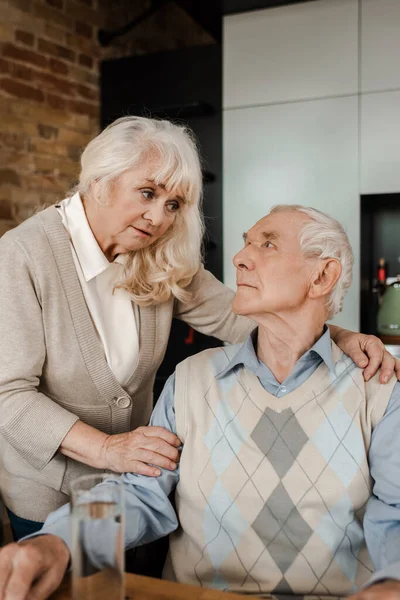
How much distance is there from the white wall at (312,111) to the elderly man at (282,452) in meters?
1.67

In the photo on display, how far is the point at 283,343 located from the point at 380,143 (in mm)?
1880

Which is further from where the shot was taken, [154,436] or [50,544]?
[154,436]

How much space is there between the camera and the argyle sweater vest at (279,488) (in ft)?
4.35

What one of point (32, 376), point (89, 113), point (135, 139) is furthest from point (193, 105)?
point (32, 376)

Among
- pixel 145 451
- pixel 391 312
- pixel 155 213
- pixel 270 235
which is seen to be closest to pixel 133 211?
pixel 155 213

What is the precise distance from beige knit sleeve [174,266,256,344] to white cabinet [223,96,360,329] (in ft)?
4.08

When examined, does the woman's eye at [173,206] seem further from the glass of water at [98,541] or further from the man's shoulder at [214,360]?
the glass of water at [98,541]

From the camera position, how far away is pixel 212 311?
2029 mm

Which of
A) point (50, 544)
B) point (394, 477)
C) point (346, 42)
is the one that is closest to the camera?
point (50, 544)

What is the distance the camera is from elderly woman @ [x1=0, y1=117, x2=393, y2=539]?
4.99 ft

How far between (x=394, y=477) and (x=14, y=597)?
2.44 feet

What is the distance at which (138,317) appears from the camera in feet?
6.00

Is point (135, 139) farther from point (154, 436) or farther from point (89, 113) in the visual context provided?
point (89, 113)

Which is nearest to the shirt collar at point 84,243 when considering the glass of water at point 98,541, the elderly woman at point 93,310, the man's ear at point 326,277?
the elderly woman at point 93,310
